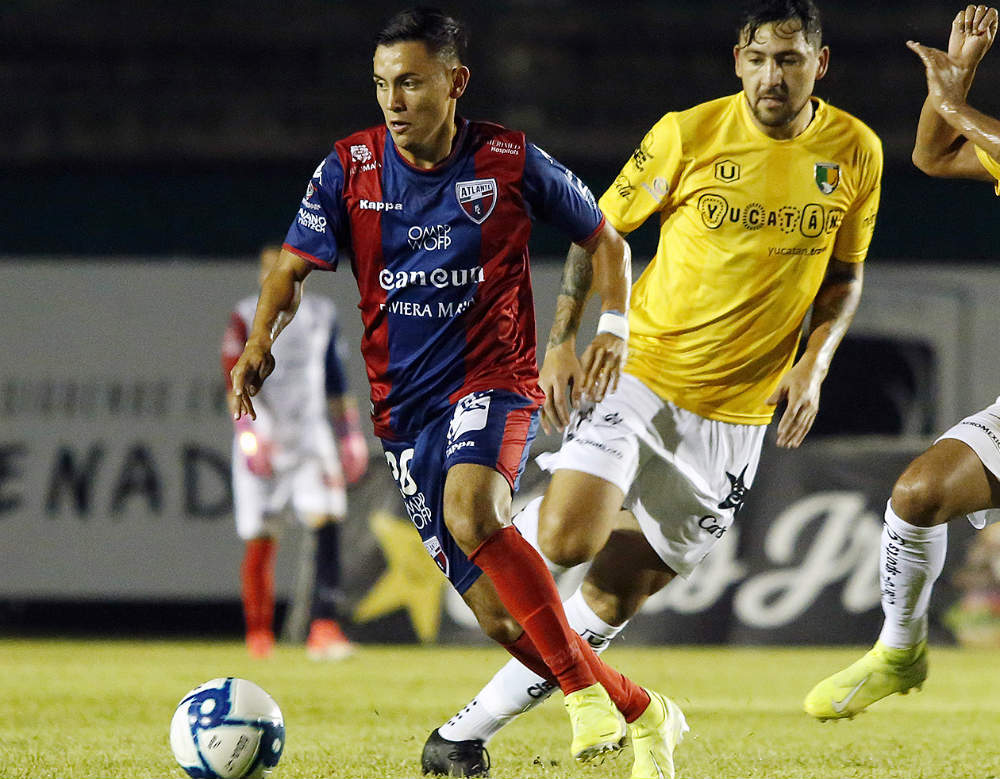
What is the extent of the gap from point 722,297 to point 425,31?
136 centimetres

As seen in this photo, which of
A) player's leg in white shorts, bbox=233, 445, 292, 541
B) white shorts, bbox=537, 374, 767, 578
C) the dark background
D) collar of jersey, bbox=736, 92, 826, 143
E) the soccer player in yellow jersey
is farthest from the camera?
the dark background

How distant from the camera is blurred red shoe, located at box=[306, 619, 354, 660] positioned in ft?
28.0

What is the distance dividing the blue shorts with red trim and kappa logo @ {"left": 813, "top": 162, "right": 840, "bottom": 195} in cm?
129

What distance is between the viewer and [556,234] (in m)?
12.9

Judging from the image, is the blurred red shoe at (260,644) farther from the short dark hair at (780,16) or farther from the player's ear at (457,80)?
the short dark hair at (780,16)

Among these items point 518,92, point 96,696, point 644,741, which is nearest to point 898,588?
point 644,741

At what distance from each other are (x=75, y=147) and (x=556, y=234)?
4397 millimetres

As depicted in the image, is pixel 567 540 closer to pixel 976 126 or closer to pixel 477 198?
pixel 477 198

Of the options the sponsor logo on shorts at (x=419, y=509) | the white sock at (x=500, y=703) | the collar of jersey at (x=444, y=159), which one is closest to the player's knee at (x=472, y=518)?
the sponsor logo on shorts at (x=419, y=509)

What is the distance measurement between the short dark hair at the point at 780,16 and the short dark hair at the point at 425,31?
1.01 m

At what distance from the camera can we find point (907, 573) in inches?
190

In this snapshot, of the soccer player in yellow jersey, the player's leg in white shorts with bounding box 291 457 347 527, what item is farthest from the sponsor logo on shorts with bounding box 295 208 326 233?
the player's leg in white shorts with bounding box 291 457 347 527

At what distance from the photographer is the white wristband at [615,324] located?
14.6ft

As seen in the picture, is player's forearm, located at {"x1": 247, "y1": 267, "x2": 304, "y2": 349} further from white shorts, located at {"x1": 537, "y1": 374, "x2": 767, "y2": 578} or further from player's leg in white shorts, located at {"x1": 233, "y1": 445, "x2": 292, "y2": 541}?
player's leg in white shorts, located at {"x1": 233, "y1": 445, "x2": 292, "y2": 541}
